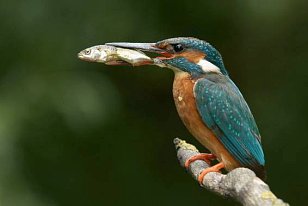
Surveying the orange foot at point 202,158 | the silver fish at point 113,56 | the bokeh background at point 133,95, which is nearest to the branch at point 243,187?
the orange foot at point 202,158

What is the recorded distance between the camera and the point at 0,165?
3.86 metres

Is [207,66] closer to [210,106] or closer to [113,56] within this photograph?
[210,106]

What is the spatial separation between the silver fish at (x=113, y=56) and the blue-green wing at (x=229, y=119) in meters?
0.26

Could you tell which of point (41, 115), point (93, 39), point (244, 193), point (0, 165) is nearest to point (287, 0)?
point (93, 39)

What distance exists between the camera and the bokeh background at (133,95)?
4.32m

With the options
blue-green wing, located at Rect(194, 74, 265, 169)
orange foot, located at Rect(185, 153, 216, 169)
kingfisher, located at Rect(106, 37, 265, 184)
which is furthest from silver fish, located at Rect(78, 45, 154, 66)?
orange foot, located at Rect(185, 153, 216, 169)

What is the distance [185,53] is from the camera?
11.4 ft

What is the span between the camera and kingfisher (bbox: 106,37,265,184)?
3379 millimetres

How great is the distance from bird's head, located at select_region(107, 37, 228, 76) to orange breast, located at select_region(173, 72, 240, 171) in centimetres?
9

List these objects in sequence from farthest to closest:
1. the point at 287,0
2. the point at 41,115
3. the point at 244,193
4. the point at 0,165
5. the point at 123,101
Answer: the point at 123,101 < the point at 287,0 < the point at 41,115 < the point at 0,165 < the point at 244,193

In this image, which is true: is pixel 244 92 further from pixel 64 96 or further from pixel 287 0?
pixel 64 96

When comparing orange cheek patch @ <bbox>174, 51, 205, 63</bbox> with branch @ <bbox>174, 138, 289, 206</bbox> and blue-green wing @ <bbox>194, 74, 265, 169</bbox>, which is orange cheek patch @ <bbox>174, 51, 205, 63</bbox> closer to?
blue-green wing @ <bbox>194, 74, 265, 169</bbox>

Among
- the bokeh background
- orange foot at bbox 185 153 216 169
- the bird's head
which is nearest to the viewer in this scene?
orange foot at bbox 185 153 216 169

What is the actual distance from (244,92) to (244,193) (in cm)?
265
